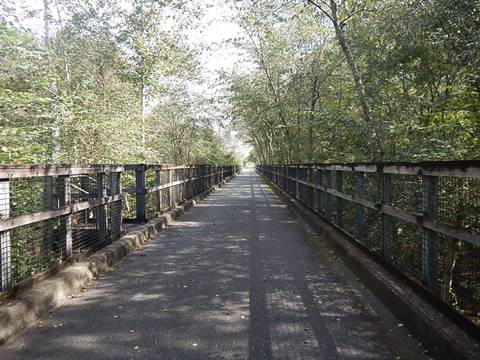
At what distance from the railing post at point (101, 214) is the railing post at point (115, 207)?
360 millimetres

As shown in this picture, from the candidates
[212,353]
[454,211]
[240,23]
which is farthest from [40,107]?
[240,23]

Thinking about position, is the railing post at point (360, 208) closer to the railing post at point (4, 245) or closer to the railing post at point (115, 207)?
the railing post at point (115, 207)

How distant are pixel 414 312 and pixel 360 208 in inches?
98.0

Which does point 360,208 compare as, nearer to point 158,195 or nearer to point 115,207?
point 115,207

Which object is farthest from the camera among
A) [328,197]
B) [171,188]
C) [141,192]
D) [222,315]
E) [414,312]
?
[171,188]

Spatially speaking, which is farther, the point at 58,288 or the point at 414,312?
the point at 58,288

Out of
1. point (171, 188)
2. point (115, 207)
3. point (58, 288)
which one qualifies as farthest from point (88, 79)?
point (58, 288)

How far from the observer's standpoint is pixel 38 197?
554 cm

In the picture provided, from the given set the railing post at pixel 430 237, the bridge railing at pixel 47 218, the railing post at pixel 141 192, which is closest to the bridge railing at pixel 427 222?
the railing post at pixel 430 237

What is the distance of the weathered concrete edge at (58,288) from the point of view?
10.5 ft

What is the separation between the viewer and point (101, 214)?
19.4ft

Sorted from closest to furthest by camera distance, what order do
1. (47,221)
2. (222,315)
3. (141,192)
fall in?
1. (222,315)
2. (47,221)
3. (141,192)

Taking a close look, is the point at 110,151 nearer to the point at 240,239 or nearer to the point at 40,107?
the point at 40,107

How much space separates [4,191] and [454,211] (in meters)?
3.88
